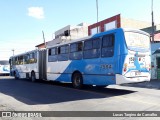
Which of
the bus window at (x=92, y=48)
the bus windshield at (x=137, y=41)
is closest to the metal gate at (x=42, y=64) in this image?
the bus window at (x=92, y=48)

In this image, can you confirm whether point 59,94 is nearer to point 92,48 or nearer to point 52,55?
point 92,48

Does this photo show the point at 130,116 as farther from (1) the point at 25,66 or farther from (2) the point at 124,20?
(2) the point at 124,20

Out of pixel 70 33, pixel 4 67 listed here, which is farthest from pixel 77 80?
pixel 70 33

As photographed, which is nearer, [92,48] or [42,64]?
[92,48]

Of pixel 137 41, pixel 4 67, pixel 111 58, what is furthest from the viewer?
pixel 4 67

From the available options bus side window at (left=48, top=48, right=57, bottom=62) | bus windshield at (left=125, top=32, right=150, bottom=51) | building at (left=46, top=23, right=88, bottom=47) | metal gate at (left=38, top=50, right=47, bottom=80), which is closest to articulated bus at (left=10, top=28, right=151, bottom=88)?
bus windshield at (left=125, top=32, right=150, bottom=51)

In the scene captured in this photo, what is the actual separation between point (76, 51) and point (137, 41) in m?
4.10

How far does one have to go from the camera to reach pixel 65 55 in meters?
16.3

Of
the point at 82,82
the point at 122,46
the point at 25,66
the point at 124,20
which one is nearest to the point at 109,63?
the point at 122,46

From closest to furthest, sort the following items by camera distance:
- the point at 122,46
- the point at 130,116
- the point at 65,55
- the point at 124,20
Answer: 1. the point at 130,116
2. the point at 122,46
3. the point at 65,55
4. the point at 124,20

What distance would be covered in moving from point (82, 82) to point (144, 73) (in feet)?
12.2

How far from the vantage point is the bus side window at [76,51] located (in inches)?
575

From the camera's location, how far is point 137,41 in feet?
40.3

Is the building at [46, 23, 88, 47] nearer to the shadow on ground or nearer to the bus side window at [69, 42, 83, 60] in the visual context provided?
the bus side window at [69, 42, 83, 60]
